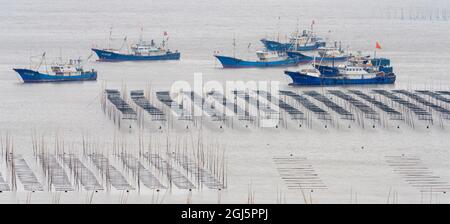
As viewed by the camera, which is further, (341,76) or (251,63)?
(251,63)

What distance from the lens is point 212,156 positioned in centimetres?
3647

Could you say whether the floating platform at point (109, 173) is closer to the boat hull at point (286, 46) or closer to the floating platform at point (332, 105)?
the floating platform at point (332, 105)

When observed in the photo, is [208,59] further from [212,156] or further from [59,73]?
[212,156]

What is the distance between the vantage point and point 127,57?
69.4 m

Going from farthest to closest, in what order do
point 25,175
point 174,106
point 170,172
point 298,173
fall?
point 174,106
point 298,173
point 170,172
point 25,175

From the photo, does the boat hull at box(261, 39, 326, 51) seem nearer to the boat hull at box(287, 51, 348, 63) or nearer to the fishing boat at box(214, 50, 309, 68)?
the boat hull at box(287, 51, 348, 63)

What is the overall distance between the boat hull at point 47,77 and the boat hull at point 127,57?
1087 cm

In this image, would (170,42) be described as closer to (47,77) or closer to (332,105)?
(47,77)

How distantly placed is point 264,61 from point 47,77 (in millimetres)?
13698

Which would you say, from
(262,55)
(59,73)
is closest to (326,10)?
(262,55)

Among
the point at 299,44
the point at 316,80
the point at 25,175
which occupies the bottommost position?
the point at 25,175

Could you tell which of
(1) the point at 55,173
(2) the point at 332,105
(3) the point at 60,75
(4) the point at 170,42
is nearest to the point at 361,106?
(2) the point at 332,105

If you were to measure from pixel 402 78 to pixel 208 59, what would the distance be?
14.5 m

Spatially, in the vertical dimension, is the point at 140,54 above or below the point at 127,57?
above
